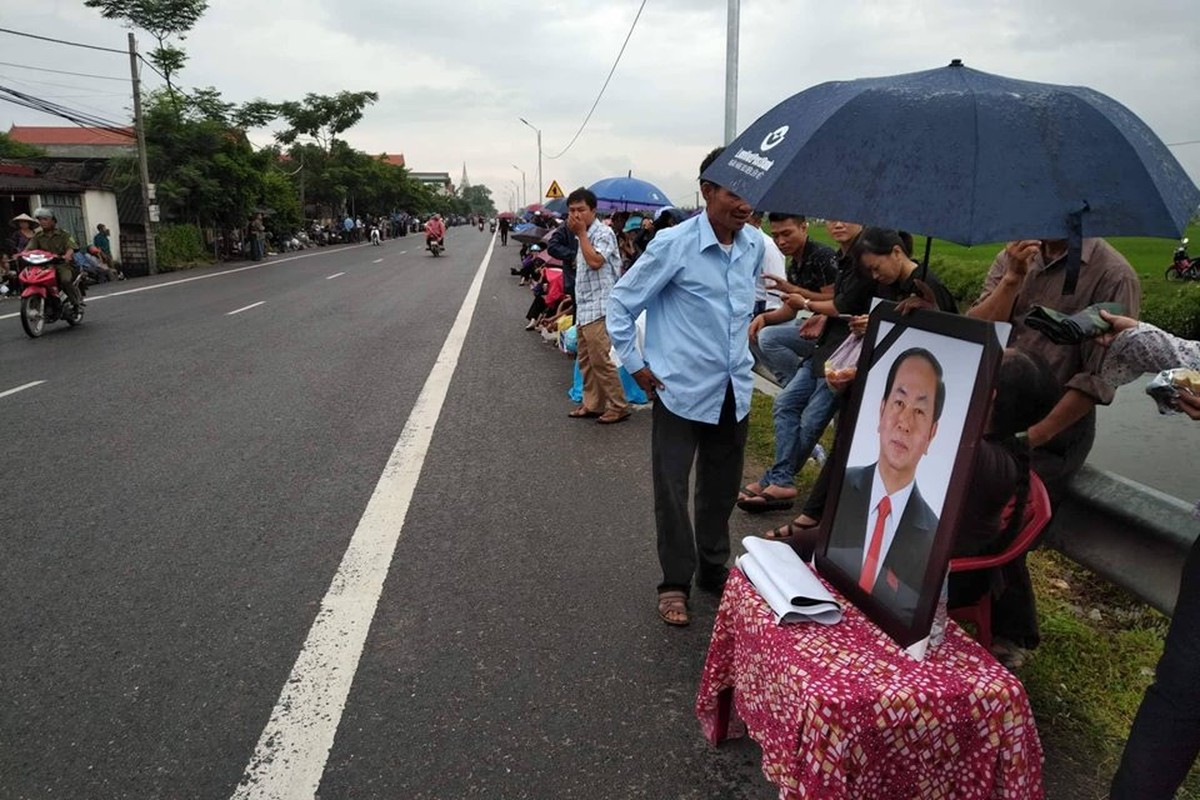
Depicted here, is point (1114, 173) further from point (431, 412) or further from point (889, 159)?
point (431, 412)

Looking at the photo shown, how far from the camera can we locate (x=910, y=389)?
7.05 feet

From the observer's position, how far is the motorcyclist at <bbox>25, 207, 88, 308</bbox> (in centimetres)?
1116

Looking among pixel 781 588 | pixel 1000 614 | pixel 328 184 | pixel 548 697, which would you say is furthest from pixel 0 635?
pixel 328 184

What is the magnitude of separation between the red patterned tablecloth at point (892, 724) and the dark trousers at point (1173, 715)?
0.22 m

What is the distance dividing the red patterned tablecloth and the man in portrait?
0.56ft

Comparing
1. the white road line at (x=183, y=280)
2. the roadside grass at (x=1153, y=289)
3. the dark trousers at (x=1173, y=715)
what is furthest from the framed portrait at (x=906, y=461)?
the white road line at (x=183, y=280)

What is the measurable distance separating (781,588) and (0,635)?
9.77 feet

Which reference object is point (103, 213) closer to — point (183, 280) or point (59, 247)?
point (183, 280)

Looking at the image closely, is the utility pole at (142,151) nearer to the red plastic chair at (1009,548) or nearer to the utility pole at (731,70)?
the utility pole at (731,70)

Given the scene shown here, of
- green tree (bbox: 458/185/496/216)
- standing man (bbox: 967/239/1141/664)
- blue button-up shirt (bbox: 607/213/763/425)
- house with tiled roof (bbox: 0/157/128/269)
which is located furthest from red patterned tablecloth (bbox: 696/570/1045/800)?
green tree (bbox: 458/185/496/216)

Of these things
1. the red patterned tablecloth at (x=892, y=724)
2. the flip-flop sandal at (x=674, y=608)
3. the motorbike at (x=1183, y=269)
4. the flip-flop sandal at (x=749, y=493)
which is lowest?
the flip-flop sandal at (x=674, y=608)

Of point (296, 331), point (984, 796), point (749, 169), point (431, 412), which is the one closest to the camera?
point (984, 796)

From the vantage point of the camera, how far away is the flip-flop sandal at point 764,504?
4.46m

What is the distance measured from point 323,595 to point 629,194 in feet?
27.5
